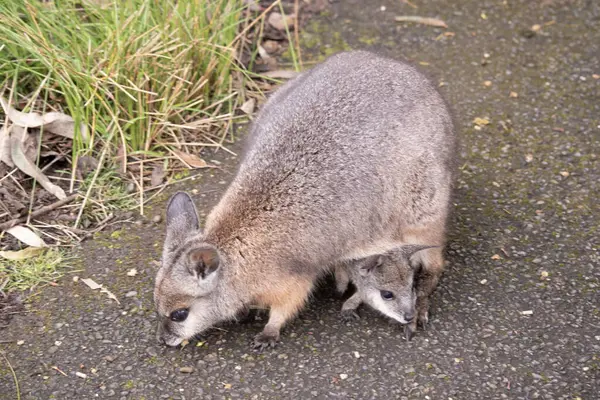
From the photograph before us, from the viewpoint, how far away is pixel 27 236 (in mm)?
4938

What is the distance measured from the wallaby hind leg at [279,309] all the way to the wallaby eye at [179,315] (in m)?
0.40

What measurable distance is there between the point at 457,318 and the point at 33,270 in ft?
8.00

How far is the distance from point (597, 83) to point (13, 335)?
463cm

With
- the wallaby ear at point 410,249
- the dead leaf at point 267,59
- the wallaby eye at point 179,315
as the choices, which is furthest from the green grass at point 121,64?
the wallaby ear at point 410,249

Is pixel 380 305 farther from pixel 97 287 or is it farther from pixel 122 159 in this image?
pixel 122 159

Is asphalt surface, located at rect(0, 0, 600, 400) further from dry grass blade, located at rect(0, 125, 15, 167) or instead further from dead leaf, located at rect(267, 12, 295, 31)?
dead leaf, located at rect(267, 12, 295, 31)

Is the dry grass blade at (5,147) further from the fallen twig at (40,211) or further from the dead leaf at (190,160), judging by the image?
the dead leaf at (190,160)

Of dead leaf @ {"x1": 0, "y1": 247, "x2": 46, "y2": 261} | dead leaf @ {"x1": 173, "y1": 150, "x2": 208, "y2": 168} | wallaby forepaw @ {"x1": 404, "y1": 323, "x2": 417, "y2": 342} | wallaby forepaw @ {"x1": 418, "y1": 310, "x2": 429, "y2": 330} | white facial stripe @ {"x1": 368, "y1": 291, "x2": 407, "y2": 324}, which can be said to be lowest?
wallaby forepaw @ {"x1": 418, "y1": 310, "x2": 429, "y2": 330}

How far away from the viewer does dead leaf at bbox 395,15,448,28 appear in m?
7.07

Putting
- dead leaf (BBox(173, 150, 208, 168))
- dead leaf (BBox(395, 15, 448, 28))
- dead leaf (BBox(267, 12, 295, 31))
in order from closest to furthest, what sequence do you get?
dead leaf (BBox(173, 150, 208, 168)), dead leaf (BBox(267, 12, 295, 31)), dead leaf (BBox(395, 15, 448, 28))

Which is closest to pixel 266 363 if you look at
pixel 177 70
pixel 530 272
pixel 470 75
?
pixel 530 272

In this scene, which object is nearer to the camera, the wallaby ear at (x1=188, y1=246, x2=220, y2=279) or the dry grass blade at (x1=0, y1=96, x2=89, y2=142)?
the wallaby ear at (x1=188, y1=246, x2=220, y2=279)

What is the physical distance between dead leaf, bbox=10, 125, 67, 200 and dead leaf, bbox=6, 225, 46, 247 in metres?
0.35

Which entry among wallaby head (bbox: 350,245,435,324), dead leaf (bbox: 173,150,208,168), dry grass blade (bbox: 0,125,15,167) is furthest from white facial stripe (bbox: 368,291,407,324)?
dry grass blade (bbox: 0,125,15,167)
